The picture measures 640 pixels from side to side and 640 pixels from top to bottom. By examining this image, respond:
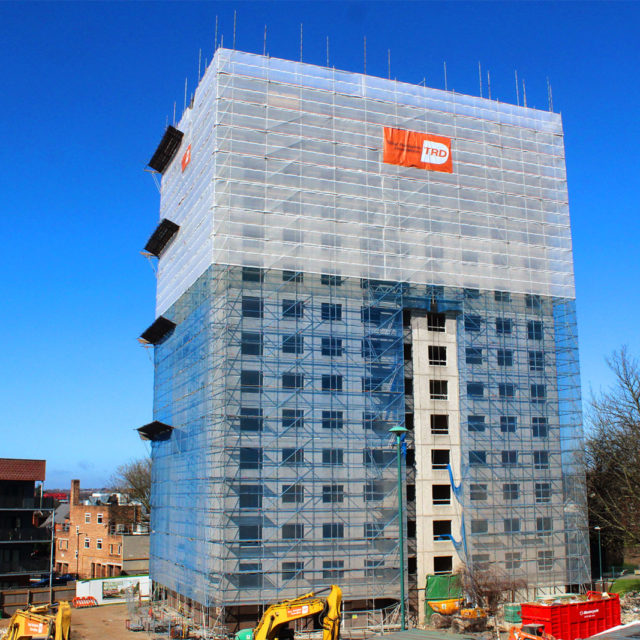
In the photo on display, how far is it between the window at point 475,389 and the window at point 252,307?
1544 centimetres

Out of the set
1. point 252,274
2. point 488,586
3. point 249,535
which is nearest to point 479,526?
point 488,586

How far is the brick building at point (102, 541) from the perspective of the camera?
72.6 metres

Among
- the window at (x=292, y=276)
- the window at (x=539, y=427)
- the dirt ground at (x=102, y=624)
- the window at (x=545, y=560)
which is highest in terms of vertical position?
the window at (x=292, y=276)

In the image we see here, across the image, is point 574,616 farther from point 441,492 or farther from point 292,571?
point 292,571

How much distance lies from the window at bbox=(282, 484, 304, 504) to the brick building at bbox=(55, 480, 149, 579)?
1402 inches

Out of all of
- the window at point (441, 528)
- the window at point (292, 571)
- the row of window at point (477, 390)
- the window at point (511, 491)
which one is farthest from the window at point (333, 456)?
the window at point (511, 491)

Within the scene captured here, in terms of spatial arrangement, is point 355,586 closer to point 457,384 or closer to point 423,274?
point 457,384

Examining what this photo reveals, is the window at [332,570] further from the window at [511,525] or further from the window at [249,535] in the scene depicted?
the window at [511,525]

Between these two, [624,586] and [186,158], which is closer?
[186,158]

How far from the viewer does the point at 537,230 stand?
176 feet

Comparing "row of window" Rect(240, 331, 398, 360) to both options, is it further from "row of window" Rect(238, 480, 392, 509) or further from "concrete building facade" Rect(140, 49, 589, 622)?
"row of window" Rect(238, 480, 392, 509)

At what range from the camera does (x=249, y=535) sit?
4197 cm

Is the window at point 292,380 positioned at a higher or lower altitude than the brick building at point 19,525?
higher

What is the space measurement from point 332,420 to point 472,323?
501 inches
